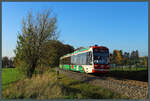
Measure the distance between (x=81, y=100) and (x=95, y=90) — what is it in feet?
8.74

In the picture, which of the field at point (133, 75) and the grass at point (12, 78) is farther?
the field at point (133, 75)

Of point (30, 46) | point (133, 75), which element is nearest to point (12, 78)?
point (30, 46)

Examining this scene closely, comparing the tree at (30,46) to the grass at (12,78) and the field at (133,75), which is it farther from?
the field at (133,75)

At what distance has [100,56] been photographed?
16.2 meters

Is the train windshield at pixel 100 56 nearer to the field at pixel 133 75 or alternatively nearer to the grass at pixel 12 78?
the field at pixel 133 75

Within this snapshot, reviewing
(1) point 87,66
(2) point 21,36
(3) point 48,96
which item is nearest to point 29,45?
(2) point 21,36

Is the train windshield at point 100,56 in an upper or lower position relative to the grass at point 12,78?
upper

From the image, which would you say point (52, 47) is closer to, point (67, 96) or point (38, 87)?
point (38, 87)

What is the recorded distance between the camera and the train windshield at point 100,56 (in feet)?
52.8

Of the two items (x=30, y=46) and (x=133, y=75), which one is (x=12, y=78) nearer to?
(x=30, y=46)

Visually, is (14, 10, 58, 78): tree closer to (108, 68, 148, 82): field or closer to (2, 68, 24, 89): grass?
(2, 68, 24, 89): grass

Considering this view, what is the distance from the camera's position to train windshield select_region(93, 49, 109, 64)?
52.8ft

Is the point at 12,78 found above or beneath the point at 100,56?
beneath

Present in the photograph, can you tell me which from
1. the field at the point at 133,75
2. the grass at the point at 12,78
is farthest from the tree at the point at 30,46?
the field at the point at 133,75
